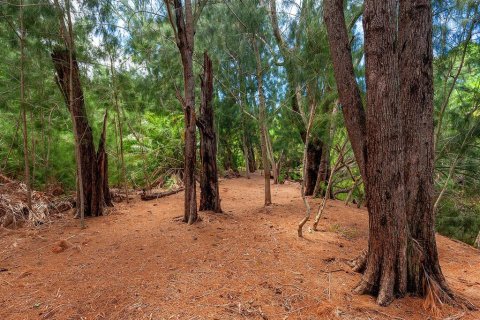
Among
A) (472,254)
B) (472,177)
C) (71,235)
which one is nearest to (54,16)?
(71,235)

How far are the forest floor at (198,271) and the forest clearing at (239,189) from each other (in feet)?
0.07

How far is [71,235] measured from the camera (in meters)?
4.83

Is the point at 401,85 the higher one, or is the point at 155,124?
the point at 155,124

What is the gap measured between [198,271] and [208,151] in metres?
2.90

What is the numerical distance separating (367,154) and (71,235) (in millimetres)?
4607

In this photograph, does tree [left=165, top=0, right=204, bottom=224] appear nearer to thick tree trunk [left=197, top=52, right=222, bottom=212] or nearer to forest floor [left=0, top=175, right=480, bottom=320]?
forest floor [left=0, top=175, right=480, bottom=320]

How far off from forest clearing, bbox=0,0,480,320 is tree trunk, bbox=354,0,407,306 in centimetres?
1

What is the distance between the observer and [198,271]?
3439mm

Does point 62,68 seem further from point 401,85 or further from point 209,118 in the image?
point 401,85

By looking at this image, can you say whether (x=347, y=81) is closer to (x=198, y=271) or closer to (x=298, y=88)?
(x=198, y=271)

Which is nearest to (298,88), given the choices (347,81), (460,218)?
(347,81)

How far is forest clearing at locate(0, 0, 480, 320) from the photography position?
2793 millimetres

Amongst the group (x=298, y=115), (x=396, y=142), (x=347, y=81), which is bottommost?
(x=396, y=142)

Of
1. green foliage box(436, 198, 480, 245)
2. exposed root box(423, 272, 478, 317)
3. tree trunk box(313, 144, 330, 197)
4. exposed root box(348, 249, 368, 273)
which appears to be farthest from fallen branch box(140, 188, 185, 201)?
green foliage box(436, 198, 480, 245)
